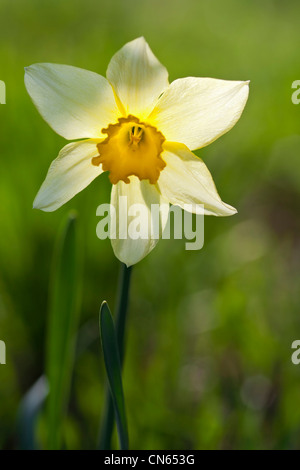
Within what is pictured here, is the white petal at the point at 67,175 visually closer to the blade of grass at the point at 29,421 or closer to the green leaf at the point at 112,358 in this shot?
the green leaf at the point at 112,358

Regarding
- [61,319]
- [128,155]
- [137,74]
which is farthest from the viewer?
[61,319]

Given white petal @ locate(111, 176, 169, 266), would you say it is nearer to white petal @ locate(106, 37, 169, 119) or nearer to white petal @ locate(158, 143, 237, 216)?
white petal @ locate(158, 143, 237, 216)

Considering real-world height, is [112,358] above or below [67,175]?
below

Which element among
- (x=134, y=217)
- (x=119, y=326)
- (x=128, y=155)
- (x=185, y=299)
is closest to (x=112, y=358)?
(x=119, y=326)

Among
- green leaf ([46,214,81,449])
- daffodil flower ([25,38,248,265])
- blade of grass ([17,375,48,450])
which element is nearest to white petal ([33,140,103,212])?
daffodil flower ([25,38,248,265])

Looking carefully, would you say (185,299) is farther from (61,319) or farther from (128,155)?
(128,155)

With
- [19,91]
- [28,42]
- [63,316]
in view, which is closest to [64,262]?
[63,316]

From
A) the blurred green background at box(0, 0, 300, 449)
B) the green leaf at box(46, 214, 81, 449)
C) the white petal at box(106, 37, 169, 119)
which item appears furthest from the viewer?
the blurred green background at box(0, 0, 300, 449)
